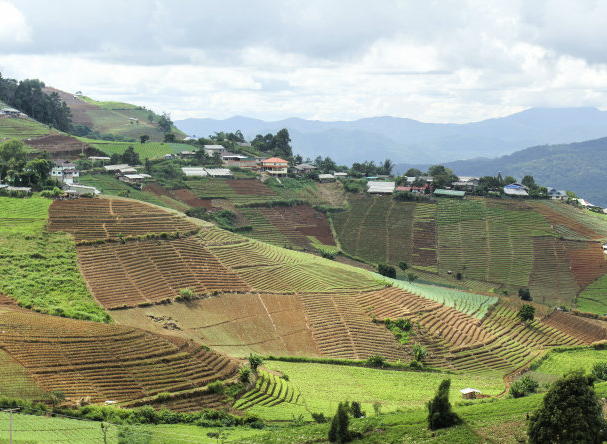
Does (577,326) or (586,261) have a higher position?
(586,261)

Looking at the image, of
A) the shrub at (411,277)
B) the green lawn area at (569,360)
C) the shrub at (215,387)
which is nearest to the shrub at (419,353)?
A: the green lawn area at (569,360)

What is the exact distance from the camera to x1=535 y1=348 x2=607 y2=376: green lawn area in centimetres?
4853

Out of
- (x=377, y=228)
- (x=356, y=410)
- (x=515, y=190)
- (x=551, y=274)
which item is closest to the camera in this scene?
(x=356, y=410)

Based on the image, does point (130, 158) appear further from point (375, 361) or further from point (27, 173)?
point (375, 361)

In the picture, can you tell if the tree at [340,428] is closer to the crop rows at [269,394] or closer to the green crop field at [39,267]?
the crop rows at [269,394]

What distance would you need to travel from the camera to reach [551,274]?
81.9 m

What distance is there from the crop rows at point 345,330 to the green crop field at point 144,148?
223 ft

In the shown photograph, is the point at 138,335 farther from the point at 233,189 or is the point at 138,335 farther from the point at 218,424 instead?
the point at 233,189

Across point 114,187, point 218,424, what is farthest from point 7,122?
point 218,424

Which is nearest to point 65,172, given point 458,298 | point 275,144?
point 458,298

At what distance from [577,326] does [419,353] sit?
20.1m

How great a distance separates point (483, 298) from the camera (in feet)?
213

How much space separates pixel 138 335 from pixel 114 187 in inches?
2178

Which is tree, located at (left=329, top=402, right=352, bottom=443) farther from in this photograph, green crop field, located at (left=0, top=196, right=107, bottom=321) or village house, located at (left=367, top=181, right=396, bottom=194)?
village house, located at (left=367, top=181, right=396, bottom=194)
